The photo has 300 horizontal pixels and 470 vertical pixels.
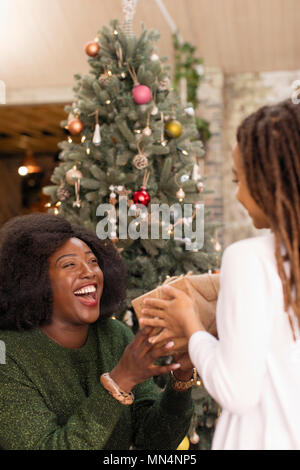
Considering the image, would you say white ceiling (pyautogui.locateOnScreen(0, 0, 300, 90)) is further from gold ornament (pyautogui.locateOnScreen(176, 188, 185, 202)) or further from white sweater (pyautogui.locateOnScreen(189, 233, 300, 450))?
white sweater (pyautogui.locateOnScreen(189, 233, 300, 450))

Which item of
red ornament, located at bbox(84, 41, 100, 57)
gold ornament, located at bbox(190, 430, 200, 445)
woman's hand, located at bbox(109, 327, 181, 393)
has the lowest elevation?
gold ornament, located at bbox(190, 430, 200, 445)

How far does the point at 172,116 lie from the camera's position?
305 centimetres

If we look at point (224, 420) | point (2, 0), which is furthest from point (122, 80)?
point (2, 0)

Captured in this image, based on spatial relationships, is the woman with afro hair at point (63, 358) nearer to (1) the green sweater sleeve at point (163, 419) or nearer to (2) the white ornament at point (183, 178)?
(1) the green sweater sleeve at point (163, 419)

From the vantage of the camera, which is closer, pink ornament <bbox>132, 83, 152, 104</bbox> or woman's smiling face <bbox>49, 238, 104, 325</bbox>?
woman's smiling face <bbox>49, 238, 104, 325</bbox>

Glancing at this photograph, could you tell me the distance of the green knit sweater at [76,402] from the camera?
4.51 feet

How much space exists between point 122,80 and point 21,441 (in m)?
2.11

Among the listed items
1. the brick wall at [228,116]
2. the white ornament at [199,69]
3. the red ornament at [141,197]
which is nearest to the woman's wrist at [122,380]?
the red ornament at [141,197]

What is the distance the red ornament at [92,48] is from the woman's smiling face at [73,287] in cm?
161

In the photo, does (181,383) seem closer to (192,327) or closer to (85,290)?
(85,290)

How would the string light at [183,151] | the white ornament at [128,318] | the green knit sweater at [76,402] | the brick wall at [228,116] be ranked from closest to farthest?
the green knit sweater at [76,402] → the white ornament at [128,318] → the string light at [183,151] → the brick wall at [228,116]

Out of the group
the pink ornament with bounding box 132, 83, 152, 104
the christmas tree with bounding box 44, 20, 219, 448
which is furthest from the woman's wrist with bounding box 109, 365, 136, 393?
the pink ornament with bounding box 132, 83, 152, 104

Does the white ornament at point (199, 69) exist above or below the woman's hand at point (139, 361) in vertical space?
above

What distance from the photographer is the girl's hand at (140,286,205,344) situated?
1150mm
